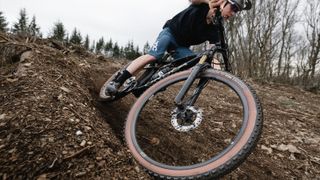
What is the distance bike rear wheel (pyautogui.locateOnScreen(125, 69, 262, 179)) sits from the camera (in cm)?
233

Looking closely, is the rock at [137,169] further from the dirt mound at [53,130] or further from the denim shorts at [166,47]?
the denim shorts at [166,47]

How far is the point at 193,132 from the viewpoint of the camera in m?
4.08

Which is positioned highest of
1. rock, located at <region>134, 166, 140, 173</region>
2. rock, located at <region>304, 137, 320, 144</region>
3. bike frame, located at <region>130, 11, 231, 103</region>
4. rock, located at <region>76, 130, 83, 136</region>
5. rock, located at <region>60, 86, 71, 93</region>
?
bike frame, located at <region>130, 11, 231, 103</region>

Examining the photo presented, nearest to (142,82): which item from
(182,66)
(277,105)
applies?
(182,66)

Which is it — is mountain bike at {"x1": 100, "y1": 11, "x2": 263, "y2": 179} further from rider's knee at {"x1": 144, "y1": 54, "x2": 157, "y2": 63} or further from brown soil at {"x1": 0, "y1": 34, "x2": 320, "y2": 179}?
brown soil at {"x1": 0, "y1": 34, "x2": 320, "y2": 179}

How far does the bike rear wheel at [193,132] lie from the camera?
2334 mm

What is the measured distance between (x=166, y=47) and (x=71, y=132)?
1.61 metres

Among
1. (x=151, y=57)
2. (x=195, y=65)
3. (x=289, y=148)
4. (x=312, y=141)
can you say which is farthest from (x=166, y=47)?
(x=312, y=141)

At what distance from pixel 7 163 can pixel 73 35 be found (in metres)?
63.0

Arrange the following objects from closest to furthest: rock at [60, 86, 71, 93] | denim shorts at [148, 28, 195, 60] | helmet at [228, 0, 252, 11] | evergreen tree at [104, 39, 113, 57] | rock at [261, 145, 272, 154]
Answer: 1. helmet at [228, 0, 252, 11]
2. rock at [60, 86, 71, 93]
3. denim shorts at [148, 28, 195, 60]
4. rock at [261, 145, 272, 154]
5. evergreen tree at [104, 39, 113, 57]

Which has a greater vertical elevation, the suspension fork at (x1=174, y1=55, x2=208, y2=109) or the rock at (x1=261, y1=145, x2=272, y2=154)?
the suspension fork at (x1=174, y1=55, x2=208, y2=109)

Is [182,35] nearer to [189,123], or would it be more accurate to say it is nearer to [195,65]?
[195,65]

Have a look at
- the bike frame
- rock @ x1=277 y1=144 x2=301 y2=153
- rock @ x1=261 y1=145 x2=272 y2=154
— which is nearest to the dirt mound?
the bike frame

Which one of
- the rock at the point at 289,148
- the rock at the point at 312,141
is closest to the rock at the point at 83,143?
the rock at the point at 289,148
